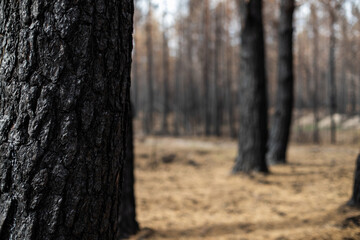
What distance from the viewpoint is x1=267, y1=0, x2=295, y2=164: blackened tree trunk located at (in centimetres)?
668

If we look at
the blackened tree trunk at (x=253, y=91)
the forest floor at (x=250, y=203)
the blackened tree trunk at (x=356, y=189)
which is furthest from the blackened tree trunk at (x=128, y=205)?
the blackened tree trunk at (x=253, y=91)

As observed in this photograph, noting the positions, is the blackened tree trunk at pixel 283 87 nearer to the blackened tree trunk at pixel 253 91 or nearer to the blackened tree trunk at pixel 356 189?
the blackened tree trunk at pixel 253 91

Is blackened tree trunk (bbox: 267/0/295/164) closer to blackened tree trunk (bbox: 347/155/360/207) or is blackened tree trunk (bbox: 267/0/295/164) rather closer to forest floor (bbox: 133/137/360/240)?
forest floor (bbox: 133/137/360/240)

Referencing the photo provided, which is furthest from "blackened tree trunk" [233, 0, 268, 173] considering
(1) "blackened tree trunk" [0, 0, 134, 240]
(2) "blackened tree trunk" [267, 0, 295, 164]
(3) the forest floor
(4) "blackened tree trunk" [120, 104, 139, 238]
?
(1) "blackened tree trunk" [0, 0, 134, 240]

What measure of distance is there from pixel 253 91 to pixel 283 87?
1.49 meters

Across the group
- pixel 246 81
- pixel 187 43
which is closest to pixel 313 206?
pixel 246 81

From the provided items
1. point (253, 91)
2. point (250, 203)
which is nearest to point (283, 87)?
point (253, 91)

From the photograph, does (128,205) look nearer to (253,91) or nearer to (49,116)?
(49,116)

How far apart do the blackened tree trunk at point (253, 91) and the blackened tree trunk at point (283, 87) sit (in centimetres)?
120

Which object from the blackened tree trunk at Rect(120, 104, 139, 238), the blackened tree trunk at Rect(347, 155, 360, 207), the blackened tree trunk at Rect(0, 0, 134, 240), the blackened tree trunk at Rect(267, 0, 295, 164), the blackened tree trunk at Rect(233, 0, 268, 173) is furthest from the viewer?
the blackened tree trunk at Rect(267, 0, 295, 164)

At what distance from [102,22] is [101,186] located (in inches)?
26.9

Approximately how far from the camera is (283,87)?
22.3 ft

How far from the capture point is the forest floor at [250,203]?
291 centimetres

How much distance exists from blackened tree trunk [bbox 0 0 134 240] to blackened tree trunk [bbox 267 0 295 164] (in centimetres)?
635
